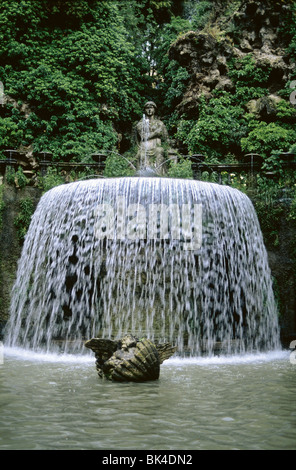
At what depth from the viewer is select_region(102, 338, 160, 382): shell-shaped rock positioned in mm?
4844

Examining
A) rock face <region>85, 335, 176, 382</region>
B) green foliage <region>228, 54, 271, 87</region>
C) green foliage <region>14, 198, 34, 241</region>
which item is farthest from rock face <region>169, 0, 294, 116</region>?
rock face <region>85, 335, 176, 382</region>

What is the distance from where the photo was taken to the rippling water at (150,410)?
113 inches

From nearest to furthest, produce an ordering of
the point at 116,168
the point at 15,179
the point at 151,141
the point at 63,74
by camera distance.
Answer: the point at 15,179
the point at 116,168
the point at 151,141
the point at 63,74

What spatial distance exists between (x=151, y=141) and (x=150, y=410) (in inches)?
531

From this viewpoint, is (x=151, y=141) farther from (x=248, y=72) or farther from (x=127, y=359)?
(x=127, y=359)

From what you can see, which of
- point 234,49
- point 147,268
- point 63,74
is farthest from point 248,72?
point 147,268

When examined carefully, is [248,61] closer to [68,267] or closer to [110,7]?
[110,7]

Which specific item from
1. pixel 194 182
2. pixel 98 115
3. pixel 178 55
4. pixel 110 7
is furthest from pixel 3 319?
pixel 110 7

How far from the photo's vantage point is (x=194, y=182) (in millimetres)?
8188

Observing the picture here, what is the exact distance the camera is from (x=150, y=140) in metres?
16.3

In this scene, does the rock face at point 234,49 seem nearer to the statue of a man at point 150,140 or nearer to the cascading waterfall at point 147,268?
the statue of a man at point 150,140

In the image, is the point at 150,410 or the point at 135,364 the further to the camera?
the point at 135,364

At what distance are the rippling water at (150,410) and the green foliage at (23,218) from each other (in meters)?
4.41

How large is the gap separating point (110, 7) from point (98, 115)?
5.16 meters
